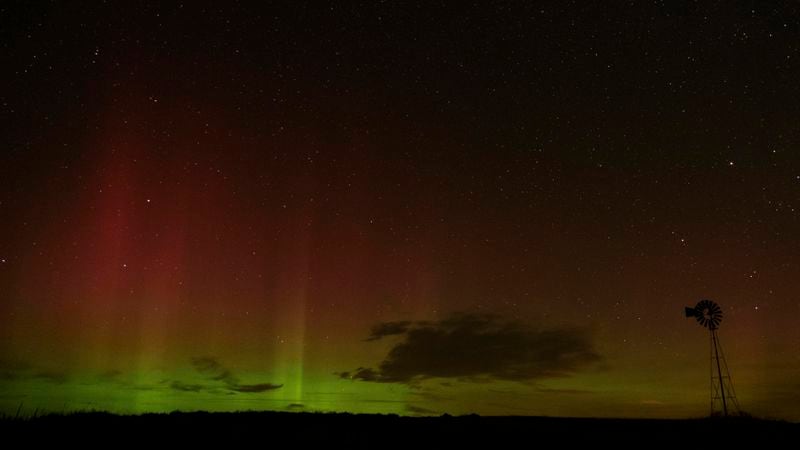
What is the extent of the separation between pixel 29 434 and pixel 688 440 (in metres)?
13.1

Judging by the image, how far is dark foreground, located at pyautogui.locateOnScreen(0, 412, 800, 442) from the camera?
40.6 feet

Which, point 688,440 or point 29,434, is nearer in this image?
point 29,434

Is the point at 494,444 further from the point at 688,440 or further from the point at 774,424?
the point at 774,424

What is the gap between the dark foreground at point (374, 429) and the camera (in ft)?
40.6

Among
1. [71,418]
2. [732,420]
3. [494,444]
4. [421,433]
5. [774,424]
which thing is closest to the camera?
[494,444]

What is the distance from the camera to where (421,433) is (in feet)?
43.9

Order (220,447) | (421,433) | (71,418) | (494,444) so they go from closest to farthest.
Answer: (220,447) → (494,444) → (421,433) → (71,418)

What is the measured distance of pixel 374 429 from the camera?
1390cm

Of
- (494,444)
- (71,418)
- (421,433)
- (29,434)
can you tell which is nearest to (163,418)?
(71,418)

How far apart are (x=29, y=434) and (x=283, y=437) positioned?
4708mm

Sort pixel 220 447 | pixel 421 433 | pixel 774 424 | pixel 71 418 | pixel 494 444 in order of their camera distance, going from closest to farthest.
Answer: pixel 220 447, pixel 494 444, pixel 421 433, pixel 71 418, pixel 774 424

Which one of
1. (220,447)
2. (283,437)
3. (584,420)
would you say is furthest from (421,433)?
(584,420)

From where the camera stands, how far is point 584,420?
16.4 m

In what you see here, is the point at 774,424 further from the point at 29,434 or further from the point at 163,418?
the point at 29,434
